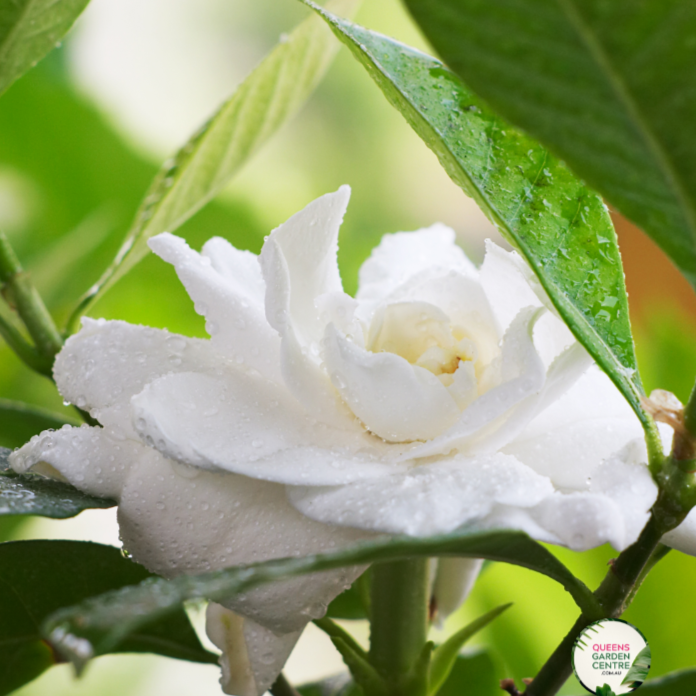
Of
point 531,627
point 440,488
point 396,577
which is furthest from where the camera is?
point 531,627

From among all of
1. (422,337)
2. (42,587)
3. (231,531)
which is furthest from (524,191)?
(42,587)

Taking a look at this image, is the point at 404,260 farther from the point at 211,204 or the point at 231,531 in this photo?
the point at 211,204

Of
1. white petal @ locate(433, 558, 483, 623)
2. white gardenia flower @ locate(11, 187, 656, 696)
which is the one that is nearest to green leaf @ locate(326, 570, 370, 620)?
white petal @ locate(433, 558, 483, 623)

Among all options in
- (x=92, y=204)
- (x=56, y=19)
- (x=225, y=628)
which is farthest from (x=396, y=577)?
(x=92, y=204)

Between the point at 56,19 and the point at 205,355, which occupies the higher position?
the point at 56,19

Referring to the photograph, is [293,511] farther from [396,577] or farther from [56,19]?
[56,19]

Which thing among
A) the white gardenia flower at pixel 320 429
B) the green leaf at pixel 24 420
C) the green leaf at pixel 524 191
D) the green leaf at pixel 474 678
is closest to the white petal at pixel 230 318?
the white gardenia flower at pixel 320 429

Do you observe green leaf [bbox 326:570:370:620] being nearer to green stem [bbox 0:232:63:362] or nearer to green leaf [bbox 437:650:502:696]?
green leaf [bbox 437:650:502:696]

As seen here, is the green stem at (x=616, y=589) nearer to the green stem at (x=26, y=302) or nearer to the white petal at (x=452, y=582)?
the white petal at (x=452, y=582)
